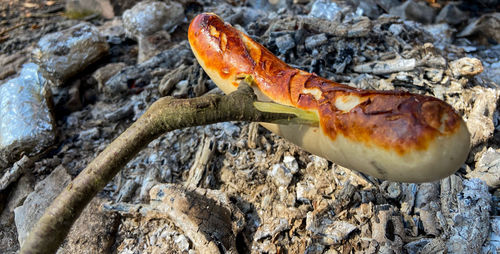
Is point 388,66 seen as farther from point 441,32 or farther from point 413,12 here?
point 413,12

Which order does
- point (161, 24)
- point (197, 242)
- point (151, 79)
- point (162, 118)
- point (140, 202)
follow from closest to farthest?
point (162, 118) → point (197, 242) → point (140, 202) → point (151, 79) → point (161, 24)

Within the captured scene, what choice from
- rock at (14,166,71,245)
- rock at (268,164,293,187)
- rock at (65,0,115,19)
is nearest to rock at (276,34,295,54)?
rock at (268,164,293,187)

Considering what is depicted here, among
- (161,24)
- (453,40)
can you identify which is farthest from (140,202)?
(453,40)

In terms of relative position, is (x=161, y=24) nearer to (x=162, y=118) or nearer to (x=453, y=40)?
(x=162, y=118)

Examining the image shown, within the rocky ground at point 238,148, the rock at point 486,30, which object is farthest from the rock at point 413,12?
the rock at point 486,30

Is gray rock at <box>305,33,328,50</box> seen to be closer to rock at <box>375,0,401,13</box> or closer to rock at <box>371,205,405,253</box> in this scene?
rock at <box>371,205,405,253</box>

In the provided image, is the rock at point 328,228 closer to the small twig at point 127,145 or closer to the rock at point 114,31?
the small twig at point 127,145
